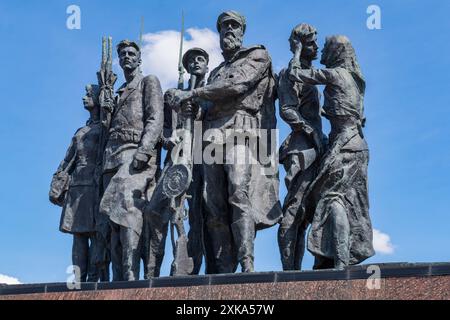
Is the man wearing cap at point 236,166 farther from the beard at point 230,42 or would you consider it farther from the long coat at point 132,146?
the long coat at point 132,146

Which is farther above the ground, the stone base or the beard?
the beard

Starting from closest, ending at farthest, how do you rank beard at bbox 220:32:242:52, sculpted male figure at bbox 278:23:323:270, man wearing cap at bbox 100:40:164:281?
sculpted male figure at bbox 278:23:323:270, man wearing cap at bbox 100:40:164:281, beard at bbox 220:32:242:52

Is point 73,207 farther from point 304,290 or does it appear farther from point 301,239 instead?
point 304,290

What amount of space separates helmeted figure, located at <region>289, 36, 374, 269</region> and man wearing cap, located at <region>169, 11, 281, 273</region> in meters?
0.66

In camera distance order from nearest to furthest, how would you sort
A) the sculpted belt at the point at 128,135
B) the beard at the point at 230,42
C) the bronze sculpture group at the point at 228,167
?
1. the bronze sculpture group at the point at 228,167
2. the beard at the point at 230,42
3. the sculpted belt at the point at 128,135

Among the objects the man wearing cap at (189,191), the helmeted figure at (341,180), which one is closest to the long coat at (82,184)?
the man wearing cap at (189,191)

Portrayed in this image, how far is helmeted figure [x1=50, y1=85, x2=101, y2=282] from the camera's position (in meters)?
15.6

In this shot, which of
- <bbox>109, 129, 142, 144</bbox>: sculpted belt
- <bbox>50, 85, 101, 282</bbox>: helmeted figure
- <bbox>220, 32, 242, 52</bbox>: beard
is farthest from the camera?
<bbox>50, 85, 101, 282</bbox>: helmeted figure

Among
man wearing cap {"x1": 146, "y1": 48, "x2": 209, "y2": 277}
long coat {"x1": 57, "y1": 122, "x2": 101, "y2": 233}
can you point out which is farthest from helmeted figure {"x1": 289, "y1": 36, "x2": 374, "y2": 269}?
long coat {"x1": 57, "y1": 122, "x2": 101, "y2": 233}

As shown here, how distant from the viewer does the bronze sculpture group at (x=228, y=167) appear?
13.8 metres

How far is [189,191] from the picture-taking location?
14883 mm

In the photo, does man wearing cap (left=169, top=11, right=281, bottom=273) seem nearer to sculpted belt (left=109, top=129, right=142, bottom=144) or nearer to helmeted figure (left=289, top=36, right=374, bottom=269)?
helmeted figure (left=289, top=36, right=374, bottom=269)

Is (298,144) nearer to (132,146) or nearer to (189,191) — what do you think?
(189,191)

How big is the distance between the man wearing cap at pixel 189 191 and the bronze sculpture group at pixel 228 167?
0.02 meters
